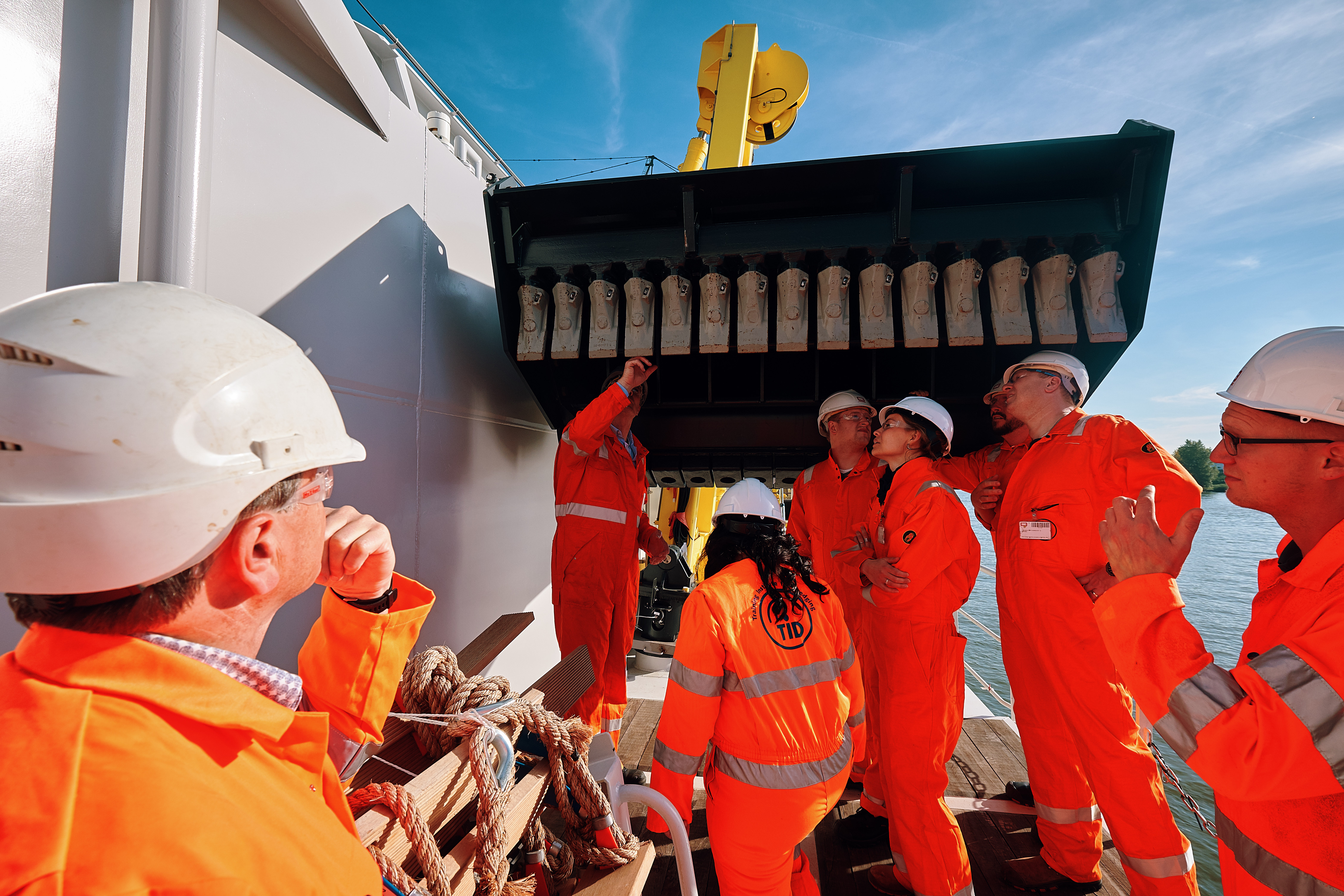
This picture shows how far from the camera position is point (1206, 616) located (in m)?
5.74

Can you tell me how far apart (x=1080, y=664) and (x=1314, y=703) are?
1.26 metres

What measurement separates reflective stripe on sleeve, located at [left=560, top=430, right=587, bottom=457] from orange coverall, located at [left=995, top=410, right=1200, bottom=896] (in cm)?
197

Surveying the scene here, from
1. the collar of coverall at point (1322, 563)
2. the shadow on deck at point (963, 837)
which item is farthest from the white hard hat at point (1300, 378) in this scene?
the shadow on deck at point (963, 837)

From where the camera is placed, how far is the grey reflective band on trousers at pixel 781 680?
5.37 feet

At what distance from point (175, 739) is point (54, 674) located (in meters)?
0.13

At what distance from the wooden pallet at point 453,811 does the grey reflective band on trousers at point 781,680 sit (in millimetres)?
475

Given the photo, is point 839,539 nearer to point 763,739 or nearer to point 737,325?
point 737,325

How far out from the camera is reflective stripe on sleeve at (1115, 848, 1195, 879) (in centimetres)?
183

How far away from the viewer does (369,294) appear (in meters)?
2.21

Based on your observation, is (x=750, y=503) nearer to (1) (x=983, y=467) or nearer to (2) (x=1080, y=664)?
(2) (x=1080, y=664)

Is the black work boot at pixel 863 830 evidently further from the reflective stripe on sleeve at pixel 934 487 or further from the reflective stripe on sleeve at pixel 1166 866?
the reflective stripe on sleeve at pixel 934 487

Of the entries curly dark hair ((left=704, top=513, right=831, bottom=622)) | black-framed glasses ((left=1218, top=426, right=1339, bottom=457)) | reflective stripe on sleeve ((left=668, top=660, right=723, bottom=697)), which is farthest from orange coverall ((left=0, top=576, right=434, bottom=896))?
black-framed glasses ((left=1218, top=426, right=1339, bottom=457))

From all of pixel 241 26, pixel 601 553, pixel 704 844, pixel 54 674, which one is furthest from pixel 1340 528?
pixel 241 26

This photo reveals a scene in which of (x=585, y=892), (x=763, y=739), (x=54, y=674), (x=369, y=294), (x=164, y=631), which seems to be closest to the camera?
(x=54, y=674)
